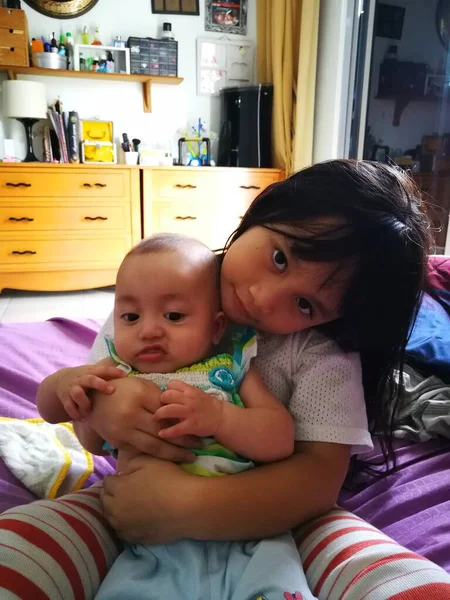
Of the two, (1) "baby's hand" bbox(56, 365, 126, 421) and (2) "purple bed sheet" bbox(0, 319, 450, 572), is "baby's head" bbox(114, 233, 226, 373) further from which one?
(2) "purple bed sheet" bbox(0, 319, 450, 572)

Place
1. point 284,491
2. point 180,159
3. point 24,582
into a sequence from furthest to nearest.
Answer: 1. point 180,159
2. point 284,491
3. point 24,582

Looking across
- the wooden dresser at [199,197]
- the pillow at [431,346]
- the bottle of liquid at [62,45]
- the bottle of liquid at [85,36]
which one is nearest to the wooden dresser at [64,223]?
the wooden dresser at [199,197]

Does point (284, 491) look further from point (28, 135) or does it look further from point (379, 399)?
point (28, 135)

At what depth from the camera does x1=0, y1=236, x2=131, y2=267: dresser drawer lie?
3152 mm

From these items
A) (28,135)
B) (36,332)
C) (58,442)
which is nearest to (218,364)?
(58,442)

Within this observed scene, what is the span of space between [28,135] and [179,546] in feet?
10.8

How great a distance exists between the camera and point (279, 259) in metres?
0.69

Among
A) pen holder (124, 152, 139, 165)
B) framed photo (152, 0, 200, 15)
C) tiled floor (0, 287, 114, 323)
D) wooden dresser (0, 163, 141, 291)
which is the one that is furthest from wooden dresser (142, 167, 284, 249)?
framed photo (152, 0, 200, 15)

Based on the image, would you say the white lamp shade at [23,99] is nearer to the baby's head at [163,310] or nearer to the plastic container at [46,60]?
the plastic container at [46,60]

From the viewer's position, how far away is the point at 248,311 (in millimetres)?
711

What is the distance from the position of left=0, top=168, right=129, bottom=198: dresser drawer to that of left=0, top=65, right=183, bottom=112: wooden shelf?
0.69 meters

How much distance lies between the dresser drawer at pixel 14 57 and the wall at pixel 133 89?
0.27 meters

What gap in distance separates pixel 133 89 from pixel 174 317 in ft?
11.1

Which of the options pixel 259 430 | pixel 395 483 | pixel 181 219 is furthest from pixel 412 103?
pixel 259 430
